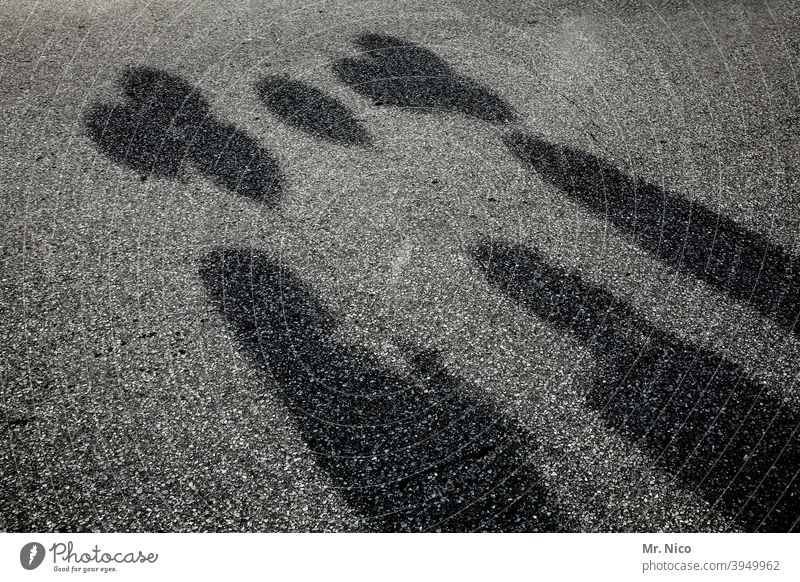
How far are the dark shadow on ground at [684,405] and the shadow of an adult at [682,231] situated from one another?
1.76 feet

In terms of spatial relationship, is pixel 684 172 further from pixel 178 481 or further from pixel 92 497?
pixel 92 497

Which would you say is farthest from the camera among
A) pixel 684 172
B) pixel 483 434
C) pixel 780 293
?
pixel 684 172

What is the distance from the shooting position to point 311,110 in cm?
480

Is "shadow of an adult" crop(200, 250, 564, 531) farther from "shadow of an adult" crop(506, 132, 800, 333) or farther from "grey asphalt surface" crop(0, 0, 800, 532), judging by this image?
"shadow of an adult" crop(506, 132, 800, 333)

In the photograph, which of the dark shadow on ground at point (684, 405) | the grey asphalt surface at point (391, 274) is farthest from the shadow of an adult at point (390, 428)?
the dark shadow on ground at point (684, 405)

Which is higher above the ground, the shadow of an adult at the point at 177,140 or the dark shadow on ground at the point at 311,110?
the dark shadow on ground at the point at 311,110

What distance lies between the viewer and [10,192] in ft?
13.5

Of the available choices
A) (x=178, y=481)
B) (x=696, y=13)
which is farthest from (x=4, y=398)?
(x=696, y=13)

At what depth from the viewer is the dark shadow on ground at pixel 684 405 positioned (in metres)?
2.93

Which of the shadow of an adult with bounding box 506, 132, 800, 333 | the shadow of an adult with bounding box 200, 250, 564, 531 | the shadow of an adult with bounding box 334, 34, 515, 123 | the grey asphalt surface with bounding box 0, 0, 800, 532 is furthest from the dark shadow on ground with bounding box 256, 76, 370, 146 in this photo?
the shadow of an adult with bounding box 200, 250, 564, 531

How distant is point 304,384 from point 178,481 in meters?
0.68

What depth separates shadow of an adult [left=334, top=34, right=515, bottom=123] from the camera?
193 inches
